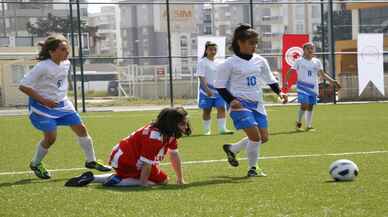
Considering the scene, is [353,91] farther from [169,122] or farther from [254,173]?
[169,122]

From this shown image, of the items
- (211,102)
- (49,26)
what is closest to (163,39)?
(49,26)

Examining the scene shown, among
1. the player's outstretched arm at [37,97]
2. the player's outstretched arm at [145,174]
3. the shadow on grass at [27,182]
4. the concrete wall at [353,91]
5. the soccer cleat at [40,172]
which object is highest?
the player's outstretched arm at [37,97]

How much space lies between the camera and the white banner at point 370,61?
28.2 m

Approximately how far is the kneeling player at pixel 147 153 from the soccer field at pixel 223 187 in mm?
182

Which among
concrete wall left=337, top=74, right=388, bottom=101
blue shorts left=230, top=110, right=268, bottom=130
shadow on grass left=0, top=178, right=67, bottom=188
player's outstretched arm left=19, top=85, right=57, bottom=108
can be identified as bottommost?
concrete wall left=337, top=74, right=388, bottom=101

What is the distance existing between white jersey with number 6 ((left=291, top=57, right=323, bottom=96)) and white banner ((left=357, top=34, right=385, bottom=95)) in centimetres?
1252

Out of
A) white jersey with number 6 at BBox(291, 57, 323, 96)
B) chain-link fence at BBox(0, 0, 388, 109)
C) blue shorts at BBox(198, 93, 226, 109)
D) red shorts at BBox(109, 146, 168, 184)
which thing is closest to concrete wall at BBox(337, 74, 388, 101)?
chain-link fence at BBox(0, 0, 388, 109)

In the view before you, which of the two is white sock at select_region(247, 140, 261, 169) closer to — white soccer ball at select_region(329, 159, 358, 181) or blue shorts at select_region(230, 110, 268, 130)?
blue shorts at select_region(230, 110, 268, 130)

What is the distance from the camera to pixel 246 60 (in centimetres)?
839

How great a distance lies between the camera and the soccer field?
5707mm

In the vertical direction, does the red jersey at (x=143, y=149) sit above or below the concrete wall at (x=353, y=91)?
above

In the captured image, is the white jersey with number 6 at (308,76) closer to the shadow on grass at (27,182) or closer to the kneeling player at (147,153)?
the shadow on grass at (27,182)

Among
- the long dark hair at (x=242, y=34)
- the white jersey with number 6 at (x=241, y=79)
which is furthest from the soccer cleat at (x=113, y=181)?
the long dark hair at (x=242, y=34)

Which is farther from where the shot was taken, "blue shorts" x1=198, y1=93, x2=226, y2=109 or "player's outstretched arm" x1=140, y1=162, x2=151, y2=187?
"blue shorts" x1=198, y1=93, x2=226, y2=109
